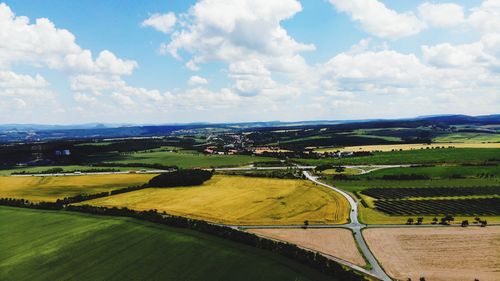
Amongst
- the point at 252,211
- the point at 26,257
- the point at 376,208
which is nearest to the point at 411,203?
the point at 376,208

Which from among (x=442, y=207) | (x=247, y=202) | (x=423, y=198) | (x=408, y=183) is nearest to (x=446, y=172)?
(x=408, y=183)

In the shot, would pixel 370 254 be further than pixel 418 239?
No

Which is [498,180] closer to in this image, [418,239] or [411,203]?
[411,203]

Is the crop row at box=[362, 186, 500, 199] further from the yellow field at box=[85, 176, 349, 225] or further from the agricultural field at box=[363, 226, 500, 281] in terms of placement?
the agricultural field at box=[363, 226, 500, 281]

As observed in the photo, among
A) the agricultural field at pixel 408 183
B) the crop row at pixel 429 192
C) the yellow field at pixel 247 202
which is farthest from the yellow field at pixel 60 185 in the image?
the crop row at pixel 429 192

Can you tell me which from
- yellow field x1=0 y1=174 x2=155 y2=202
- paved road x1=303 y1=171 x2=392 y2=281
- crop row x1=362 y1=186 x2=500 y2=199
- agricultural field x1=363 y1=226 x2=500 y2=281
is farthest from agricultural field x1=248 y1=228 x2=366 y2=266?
yellow field x1=0 y1=174 x2=155 y2=202

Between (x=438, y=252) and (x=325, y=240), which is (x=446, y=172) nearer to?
(x=438, y=252)

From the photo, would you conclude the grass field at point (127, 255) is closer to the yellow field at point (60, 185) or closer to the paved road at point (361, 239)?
the paved road at point (361, 239)

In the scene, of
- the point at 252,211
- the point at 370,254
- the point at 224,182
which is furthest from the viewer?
the point at 224,182
